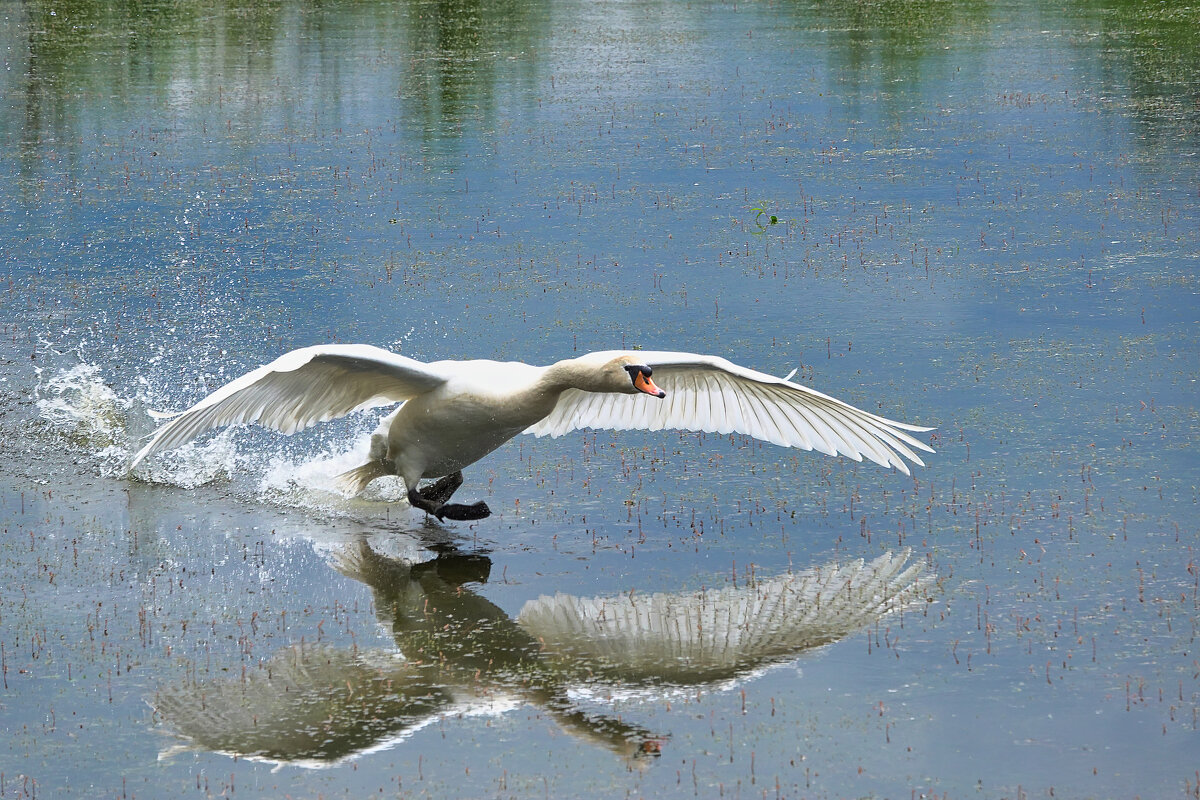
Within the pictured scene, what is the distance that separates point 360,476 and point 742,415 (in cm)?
240

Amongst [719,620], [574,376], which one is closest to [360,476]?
[574,376]

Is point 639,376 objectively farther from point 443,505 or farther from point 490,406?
point 443,505

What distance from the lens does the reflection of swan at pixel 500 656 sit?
7820 millimetres

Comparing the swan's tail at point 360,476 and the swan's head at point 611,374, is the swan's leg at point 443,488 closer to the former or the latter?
the swan's tail at point 360,476

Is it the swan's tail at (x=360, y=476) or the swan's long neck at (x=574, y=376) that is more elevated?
the swan's long neck at (x=574, y=376)

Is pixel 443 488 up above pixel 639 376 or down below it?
below

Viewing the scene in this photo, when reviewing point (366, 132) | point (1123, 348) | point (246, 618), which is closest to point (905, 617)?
point (246, 618)

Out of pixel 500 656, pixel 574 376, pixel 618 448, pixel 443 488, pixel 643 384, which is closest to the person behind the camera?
pixel 500 656

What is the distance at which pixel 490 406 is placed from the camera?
986 cm

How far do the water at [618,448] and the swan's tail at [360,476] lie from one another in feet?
0.89

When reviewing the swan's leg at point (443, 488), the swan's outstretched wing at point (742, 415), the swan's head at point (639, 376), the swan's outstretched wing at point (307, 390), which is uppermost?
the swan's head at point (639, 376)

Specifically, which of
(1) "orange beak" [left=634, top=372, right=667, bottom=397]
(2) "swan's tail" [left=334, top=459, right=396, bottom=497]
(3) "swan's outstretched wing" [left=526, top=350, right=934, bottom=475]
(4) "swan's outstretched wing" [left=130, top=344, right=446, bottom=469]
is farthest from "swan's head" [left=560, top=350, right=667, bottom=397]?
(2) "swan's tail" [left=334, top=459, right=396, bottom=497]

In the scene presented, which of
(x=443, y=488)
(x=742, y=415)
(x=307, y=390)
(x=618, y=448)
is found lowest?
(x=618, y=448)

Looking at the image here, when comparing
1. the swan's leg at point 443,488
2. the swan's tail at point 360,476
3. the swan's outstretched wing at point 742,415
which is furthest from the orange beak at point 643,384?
the swan's tail at point 360,476
